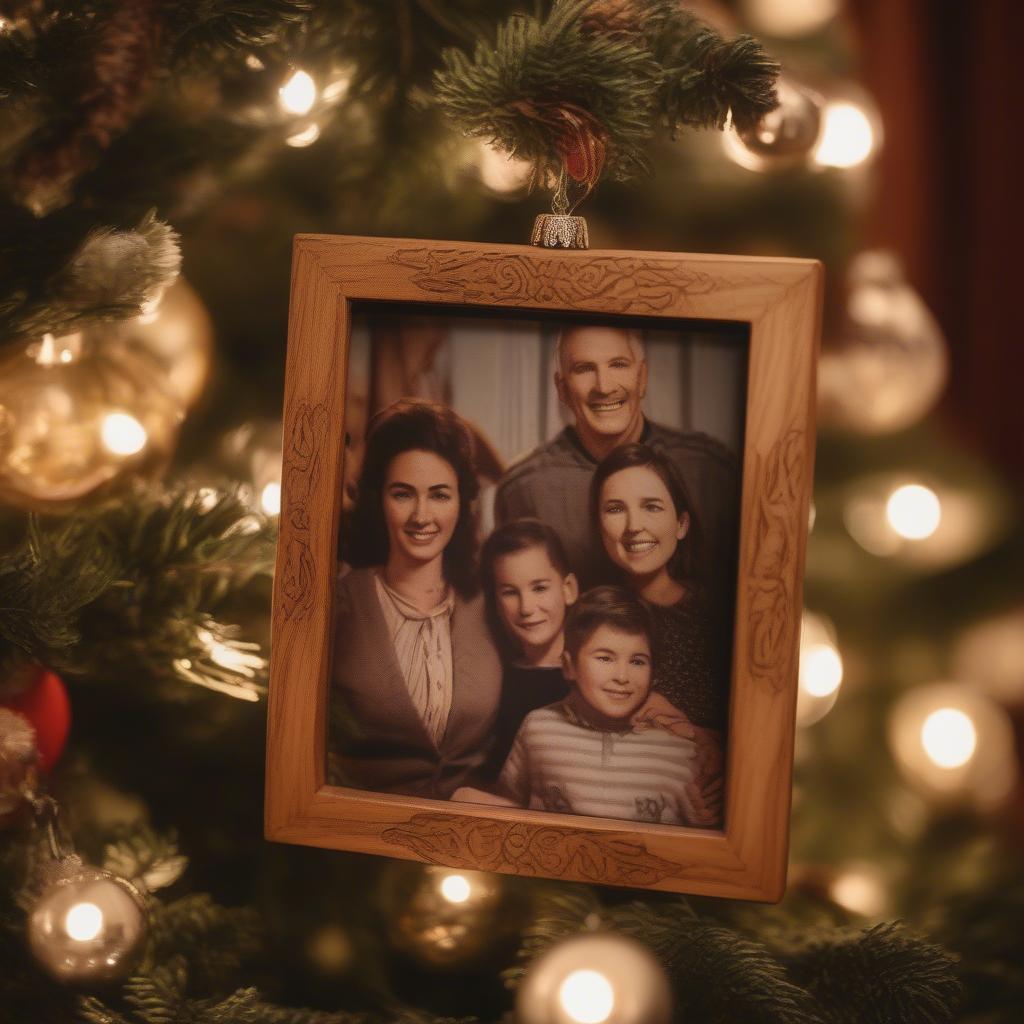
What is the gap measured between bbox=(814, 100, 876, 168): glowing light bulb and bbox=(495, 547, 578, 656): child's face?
47 cm

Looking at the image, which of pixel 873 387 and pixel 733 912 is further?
pixel 873 387

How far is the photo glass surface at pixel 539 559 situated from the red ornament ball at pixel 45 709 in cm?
17

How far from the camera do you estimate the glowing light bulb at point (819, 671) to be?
847 millimetres

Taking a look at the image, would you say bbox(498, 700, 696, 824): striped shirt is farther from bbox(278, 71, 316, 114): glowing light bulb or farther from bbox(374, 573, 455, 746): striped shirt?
bbox(278, 71, 316, 114): glowing light bulb

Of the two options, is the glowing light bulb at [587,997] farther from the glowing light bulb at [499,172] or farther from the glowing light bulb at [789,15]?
the glowing light bulb at [789,15]

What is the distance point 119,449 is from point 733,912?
1.60ft

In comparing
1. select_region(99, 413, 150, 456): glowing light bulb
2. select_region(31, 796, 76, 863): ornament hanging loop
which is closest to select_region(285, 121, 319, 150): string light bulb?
select_region(99, 413, 150, 456): glowing light bulb

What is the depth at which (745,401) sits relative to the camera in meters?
0.50

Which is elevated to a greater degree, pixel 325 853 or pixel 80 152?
pixel 80 152

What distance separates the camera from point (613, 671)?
1.72 feet

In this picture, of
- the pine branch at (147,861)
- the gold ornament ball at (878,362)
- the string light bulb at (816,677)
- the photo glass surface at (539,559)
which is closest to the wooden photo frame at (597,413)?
the photo glass surface at (539,559)

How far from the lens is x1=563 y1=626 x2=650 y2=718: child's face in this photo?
0.52 metres

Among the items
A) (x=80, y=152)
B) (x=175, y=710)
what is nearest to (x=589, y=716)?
(x=175, y=710)

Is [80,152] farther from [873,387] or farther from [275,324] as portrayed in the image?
[873,387]
